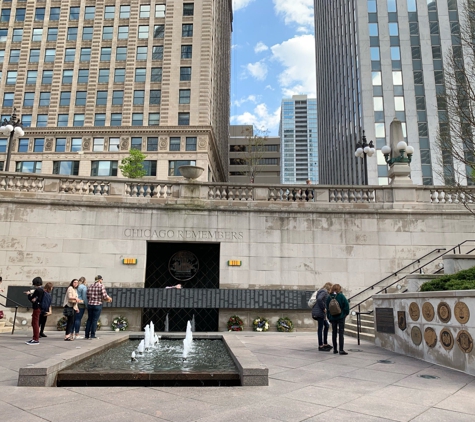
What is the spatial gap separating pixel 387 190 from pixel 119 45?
158 ft

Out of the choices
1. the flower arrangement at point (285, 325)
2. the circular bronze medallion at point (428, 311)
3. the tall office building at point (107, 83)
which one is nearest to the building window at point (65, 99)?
the tall office building at point (107, 83)

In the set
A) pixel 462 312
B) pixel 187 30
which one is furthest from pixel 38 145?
pixel 462 312

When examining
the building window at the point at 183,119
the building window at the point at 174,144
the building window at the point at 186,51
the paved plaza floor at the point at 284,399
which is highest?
the building window at the point at 186,51

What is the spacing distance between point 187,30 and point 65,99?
1931 centimetres

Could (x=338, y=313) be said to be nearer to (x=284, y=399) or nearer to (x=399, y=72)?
(x=284, y=399)

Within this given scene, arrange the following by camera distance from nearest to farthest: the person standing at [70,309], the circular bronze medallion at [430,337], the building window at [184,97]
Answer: the circular bronze medallion at [430,337] < the person standing at [70,309] < the building window at [184,97]

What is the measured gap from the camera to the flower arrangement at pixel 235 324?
1722 centimetres

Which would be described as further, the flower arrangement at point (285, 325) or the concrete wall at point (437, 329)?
the flower arrangement at point (285, 325)

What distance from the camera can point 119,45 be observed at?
5434 centimetres

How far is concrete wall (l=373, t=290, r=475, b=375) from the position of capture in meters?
8.18

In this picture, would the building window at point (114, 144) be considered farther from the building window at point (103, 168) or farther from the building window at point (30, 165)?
the building window at point (30, 165)

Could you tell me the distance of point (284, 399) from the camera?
5988mm

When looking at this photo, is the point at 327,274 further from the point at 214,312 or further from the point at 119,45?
the point at 119,45

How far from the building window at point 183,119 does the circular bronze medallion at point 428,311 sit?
4538 centimetres
